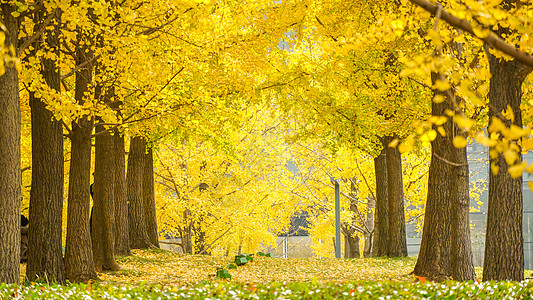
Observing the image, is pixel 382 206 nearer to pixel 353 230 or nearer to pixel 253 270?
pixel 253 270

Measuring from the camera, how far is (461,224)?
376 inches

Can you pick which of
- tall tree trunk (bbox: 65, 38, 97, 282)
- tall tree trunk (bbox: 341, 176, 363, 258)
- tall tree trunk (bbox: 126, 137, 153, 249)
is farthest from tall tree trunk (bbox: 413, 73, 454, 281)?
tall tree trunk (bbox: 341, 176, 363, 258)

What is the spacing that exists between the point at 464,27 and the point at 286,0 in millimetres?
11292

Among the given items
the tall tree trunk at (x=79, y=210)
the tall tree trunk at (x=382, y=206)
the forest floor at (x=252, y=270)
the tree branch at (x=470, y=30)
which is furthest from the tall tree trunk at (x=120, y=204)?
the tree branch at (x=470, y=30)

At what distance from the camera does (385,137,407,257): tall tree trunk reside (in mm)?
16344

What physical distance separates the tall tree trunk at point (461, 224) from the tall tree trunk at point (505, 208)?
3.41 ft

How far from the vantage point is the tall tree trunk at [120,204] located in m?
13.9

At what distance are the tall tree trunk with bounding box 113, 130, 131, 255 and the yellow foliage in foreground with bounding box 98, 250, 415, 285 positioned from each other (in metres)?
0.47

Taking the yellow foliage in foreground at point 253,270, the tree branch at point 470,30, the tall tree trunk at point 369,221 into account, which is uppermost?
the tree branch at point 470,30

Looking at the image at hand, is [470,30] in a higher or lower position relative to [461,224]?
higher

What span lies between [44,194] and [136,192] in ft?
23.7

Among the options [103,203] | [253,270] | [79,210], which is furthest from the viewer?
[253,270]

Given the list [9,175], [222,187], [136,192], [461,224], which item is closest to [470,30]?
[9,175]

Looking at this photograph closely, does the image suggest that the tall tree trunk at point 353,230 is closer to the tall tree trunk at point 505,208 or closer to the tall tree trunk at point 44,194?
the tall tree trunk at point 505,208
